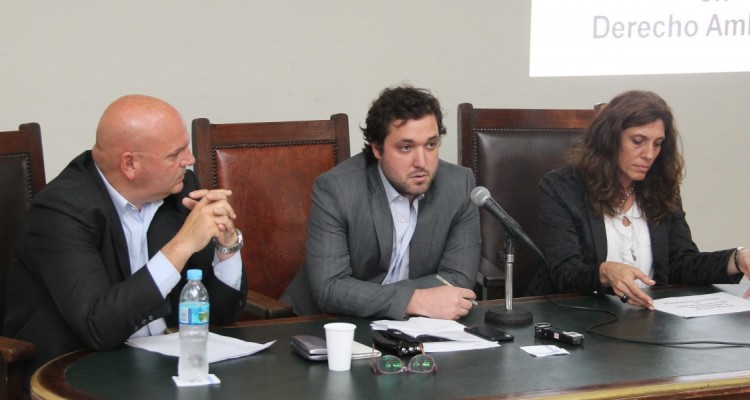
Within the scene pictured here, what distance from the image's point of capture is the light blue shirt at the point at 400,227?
2.84 meters

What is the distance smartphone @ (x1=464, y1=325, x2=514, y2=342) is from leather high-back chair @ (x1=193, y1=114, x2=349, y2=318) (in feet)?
3.37

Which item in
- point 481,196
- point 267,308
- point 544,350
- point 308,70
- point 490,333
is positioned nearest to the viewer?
point 544,350

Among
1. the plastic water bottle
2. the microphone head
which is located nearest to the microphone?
the microphone head

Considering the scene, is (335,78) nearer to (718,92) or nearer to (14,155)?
(14,155)

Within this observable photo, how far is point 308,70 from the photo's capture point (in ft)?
12.4

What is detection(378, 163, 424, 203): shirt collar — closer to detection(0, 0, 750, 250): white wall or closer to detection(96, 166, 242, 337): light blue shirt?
detection(96, 166, 242, 337): light blue shirt

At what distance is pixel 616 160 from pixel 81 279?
5.76 ft

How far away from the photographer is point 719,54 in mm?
4477

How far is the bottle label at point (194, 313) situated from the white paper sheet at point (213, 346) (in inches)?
4.6

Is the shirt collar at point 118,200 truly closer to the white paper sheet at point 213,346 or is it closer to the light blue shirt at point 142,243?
the light blue shirt at point 142,243

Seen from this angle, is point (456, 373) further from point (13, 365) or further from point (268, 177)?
point (268, 177)

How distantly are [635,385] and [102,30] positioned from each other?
2.37m

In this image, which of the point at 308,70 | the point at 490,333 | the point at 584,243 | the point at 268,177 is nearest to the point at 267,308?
the point at 490,333

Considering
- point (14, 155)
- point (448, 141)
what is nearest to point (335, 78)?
point (448, 141)
